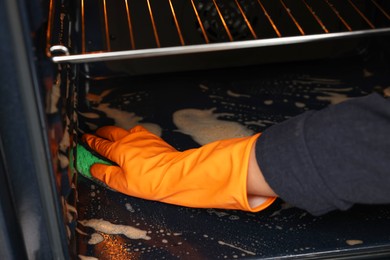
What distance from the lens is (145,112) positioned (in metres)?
1.43

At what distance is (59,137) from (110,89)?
0.69 meters

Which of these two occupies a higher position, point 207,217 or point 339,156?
point 339,156

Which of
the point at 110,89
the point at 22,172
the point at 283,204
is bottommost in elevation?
the point at 283,204

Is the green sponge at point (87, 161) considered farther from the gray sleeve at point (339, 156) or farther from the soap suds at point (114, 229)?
the gray sleeve at point (339, 156)

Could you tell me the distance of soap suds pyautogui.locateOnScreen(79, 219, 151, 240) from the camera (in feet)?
3.39

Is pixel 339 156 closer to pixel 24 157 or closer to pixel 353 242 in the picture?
pixel 353 242

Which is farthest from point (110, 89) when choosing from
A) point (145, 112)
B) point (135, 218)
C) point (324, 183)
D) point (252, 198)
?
point (324, 183)

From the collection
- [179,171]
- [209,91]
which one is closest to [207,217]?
[179,171]

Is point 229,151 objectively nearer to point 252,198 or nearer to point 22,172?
point 252,198

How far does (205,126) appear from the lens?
1.38 meters

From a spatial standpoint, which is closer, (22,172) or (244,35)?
(22,172)

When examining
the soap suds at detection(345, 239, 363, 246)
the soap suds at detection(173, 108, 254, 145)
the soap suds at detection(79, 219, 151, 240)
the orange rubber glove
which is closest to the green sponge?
the orange rubber glove

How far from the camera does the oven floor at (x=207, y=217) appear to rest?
3.27 feet

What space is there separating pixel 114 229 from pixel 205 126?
0.41m
